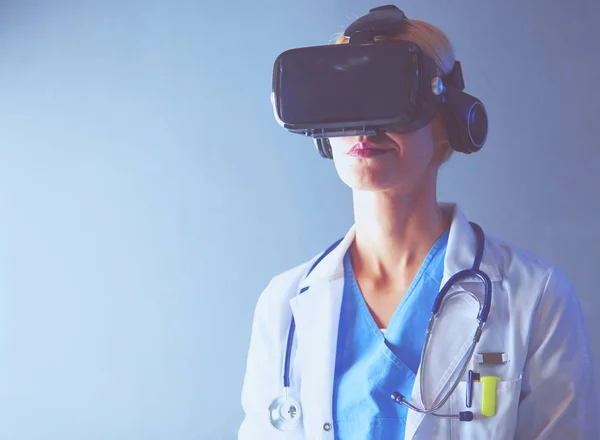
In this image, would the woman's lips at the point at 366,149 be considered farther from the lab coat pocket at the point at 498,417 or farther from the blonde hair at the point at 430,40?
the lab coat pocket at the point at 498,417

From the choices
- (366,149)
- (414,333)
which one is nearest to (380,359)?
(414,333)

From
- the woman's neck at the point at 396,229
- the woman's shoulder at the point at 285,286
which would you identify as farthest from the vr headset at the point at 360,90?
the woman's shoulder at the point at 285,286

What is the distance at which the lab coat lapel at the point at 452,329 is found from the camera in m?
1.06

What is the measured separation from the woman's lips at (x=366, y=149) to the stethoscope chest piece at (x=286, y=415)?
415 mm

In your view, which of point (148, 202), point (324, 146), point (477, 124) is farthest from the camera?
point (148, 202)

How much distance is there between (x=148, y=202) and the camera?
1.83 metres

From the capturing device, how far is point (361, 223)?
47.1 inches

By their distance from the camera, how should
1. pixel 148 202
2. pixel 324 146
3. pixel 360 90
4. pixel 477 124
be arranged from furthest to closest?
pixel 148 202
pixel 324 146
pixel 477 124
pixel 360 90

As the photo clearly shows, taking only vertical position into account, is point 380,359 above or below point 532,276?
below

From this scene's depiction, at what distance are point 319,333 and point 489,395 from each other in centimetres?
29

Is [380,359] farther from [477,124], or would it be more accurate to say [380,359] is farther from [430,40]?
[430,40]

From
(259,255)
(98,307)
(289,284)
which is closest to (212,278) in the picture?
(259,255)

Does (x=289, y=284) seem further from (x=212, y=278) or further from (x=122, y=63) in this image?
(x=122, y=63)

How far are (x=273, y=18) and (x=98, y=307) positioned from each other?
0.84 meters
